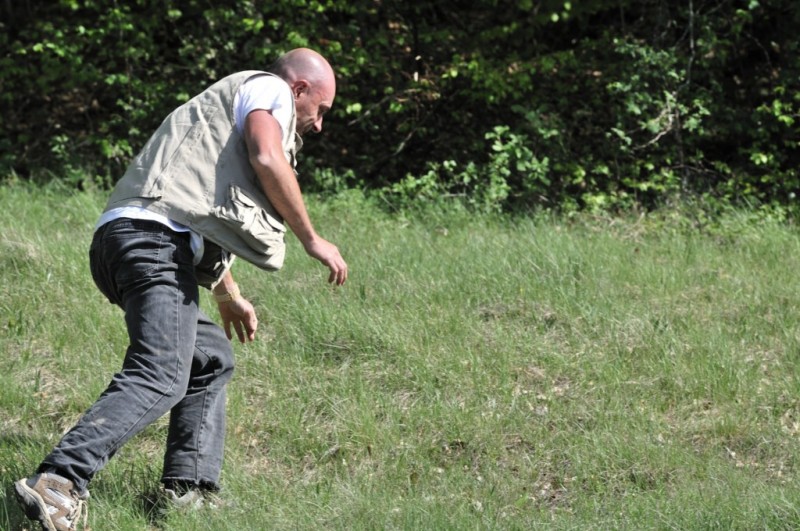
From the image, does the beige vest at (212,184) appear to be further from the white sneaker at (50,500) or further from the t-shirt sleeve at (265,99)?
the white sneaker at (50,500)

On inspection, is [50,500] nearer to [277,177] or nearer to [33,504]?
[33,504]

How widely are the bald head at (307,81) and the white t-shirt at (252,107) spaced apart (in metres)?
0.11

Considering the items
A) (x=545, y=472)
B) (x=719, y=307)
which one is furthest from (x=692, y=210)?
(x=545, y=472)

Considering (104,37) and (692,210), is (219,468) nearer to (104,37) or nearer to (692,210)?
(692,210)

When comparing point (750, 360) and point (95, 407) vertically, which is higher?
point (95, 407)

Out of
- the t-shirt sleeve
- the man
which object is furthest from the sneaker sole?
the t-shirt sleeve

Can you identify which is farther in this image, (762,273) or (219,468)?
(762,273)

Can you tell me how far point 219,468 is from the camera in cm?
420

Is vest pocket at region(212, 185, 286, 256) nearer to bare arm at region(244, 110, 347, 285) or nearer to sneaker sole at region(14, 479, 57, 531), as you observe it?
bare arm at region(244, 110, 347, 285)

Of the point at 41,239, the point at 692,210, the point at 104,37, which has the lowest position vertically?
the point at 692,210

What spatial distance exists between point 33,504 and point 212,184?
1223 millimetres

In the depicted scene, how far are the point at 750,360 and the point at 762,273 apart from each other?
1.42 metres

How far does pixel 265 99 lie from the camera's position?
12.3 feet

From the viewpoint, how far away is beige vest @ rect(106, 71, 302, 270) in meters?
3.73
